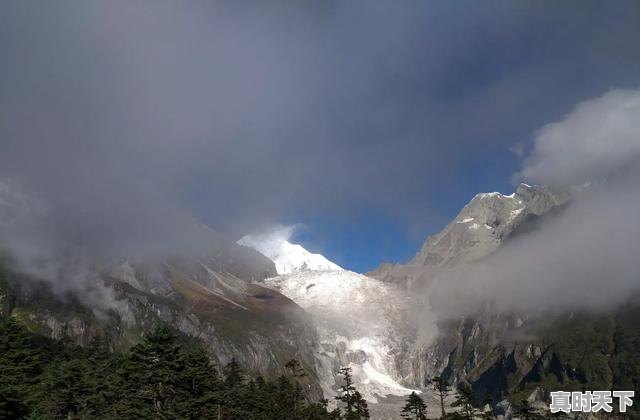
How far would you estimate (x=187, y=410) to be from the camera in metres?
59.9

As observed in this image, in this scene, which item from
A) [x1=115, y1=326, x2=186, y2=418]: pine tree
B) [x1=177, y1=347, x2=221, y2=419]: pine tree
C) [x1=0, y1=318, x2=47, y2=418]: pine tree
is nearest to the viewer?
[x1=0, y1=318, x2=47, y2=418]: pine tree

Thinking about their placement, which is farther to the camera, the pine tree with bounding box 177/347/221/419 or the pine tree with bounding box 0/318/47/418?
the pine tree with bounding box 177/347/221/419

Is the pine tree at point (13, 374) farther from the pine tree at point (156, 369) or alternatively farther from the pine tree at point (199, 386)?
the pine tree at point (199, 386)

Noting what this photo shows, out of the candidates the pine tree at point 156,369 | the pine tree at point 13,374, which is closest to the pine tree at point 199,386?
the pine tree at point 156,369

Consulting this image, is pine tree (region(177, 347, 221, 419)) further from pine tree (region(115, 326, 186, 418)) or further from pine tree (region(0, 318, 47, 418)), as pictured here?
pine tree (region(0, 318, 47, 418))

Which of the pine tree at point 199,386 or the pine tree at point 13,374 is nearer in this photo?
the pine tree at point 13,374

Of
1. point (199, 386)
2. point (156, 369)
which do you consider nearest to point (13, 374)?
point (156, 369)

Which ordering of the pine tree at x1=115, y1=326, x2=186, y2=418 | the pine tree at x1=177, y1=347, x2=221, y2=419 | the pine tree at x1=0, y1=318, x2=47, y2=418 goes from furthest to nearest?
the pine tree at x1=177, y1=347, x2=221, y2=419 < the pine tree at x1=115, y1=326, x2=186, y2=418 < the pine tree at x1=0, y1=318, x2=47, y2=418

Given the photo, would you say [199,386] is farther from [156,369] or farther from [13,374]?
[13,374]

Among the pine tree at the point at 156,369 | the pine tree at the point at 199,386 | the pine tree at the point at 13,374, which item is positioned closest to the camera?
the pine tree at the point at 13,374

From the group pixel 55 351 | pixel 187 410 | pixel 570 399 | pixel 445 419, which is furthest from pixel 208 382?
pixel 55 351

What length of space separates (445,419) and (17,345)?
219 ft

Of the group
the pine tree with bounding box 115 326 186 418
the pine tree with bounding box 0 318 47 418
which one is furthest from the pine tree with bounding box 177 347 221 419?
the pine tree with bounding box 0 318 47 418

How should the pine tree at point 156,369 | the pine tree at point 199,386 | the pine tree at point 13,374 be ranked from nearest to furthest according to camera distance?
the pine tree at point 13,374 < the pine tree at point 156,369 < the pine tree at point 199,386
